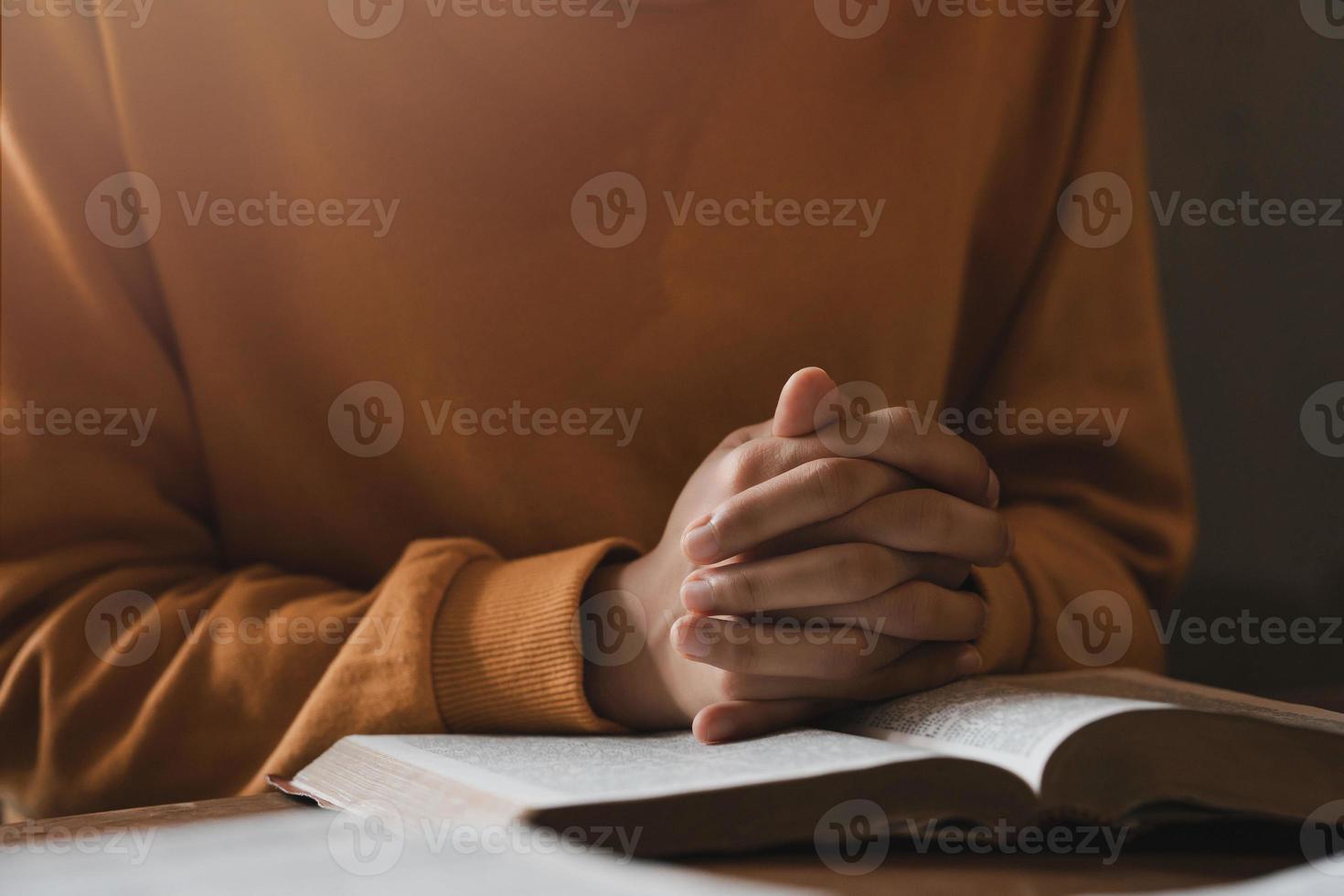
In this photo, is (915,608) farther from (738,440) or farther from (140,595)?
(140,595)

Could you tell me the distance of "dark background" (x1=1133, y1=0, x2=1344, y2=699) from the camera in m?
1.40

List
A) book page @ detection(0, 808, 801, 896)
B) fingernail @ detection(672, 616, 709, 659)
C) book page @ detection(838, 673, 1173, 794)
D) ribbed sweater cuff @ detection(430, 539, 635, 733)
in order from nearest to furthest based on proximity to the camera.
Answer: book page @ detection(0, 808, 801, 896) → book page @ detection(838, 673, 1173, 794) → fingernail @ detection(672, 616, 709, 659) → ribbed sweater cuff @ detection(430, 539, 635, 733)

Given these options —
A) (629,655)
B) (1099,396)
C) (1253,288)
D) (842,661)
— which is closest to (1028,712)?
(842,661)

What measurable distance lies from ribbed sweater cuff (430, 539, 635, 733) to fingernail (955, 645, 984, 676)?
0.22m

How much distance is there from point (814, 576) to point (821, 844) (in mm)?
186

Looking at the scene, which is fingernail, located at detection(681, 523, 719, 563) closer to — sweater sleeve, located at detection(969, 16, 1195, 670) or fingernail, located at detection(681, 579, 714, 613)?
fingernail, located at detection(681, 579, 714, 613)

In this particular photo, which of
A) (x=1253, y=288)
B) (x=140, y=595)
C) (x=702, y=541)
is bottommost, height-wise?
(x=140, y=595)

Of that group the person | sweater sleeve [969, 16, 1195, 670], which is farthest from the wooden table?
sweater sleeve [969, 16, 1195, 670]

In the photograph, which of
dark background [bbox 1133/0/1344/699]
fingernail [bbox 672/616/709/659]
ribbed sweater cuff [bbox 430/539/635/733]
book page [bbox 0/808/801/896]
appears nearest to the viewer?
book page [bbox 0/808/801/896]

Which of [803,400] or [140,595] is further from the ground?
[803,400]

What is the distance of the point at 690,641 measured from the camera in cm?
60

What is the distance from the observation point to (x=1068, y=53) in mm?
1140

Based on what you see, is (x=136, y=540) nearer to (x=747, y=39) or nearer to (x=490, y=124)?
(x=490, y=124)

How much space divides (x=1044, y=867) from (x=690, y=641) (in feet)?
0.71
